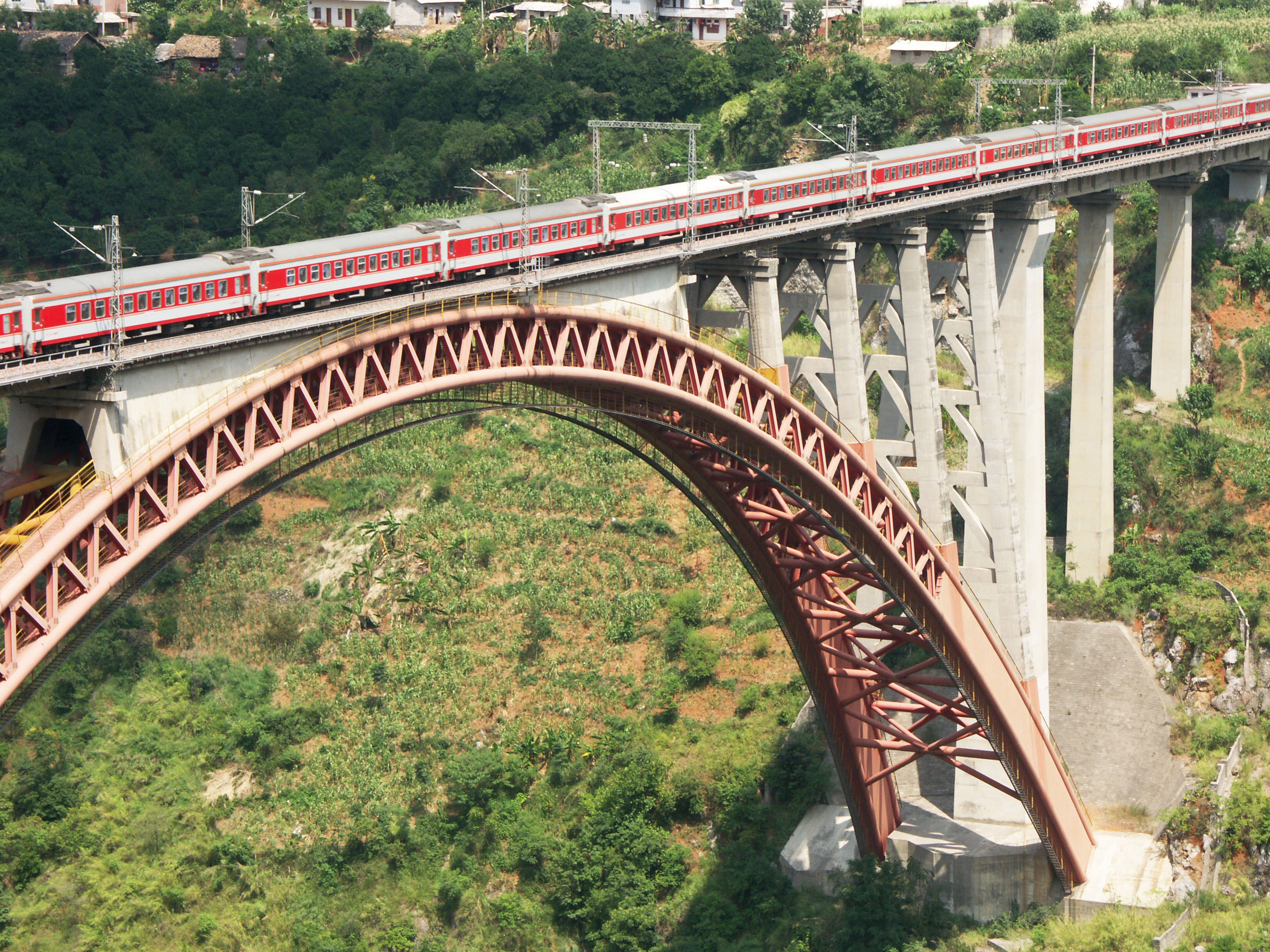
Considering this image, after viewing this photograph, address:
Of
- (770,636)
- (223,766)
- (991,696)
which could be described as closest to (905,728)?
(991,696)

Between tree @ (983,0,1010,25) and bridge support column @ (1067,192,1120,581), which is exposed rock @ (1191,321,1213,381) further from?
tree @ (983,0,1010,25)

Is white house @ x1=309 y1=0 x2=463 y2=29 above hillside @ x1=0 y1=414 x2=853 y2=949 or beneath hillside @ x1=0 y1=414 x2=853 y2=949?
above

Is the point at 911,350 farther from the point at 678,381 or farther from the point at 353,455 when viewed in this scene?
the point at 353,455

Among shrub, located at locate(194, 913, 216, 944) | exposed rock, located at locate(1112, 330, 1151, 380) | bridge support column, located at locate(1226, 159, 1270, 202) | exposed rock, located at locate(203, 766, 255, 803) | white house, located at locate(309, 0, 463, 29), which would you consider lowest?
shrub, located at locate(194, 913, 216, 944)

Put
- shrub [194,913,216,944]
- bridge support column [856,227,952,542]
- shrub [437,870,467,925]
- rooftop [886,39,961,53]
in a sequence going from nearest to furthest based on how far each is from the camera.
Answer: bridge support column [856,227,952,542] → shrub [194,913,216,944] → shrub [437,870,467,925] → rooftop [886,39,961,53]

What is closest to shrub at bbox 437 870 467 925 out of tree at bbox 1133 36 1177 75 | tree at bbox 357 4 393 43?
A: tree at bbox 1133 36 1177 75

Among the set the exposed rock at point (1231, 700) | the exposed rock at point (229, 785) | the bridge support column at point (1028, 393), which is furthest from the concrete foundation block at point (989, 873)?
the exposed rock at point (229, 785)

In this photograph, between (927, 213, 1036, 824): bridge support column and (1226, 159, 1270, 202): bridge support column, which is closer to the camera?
(927, 213, 1036, 824): bridge support column

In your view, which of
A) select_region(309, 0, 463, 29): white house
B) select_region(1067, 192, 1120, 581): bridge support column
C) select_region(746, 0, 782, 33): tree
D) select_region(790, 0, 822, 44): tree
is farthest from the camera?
select_region(309, 0, 463, 29): white house
